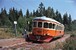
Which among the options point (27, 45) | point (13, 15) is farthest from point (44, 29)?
point (13, 15)

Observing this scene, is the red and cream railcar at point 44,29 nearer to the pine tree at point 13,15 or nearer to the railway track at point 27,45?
the railway track at point 27,45

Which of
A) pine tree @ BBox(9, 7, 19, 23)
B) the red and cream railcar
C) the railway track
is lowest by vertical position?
the railway track

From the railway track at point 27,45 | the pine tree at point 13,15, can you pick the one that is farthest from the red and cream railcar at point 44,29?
the pine tree at point 13,15

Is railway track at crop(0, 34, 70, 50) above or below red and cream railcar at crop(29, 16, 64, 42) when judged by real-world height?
below

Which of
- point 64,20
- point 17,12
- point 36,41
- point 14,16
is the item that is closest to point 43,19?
point 36,41

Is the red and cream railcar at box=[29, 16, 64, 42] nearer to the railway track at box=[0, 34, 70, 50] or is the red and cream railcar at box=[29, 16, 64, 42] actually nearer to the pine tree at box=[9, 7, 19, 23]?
the railway track at box=[0, 34, 70, 50]

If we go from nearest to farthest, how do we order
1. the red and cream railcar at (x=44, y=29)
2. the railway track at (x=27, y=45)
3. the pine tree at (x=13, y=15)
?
the railway track at (x=27, y=45), the red and cream railcar at (x=44, y=29), the pine tree at (x=13, y=15)

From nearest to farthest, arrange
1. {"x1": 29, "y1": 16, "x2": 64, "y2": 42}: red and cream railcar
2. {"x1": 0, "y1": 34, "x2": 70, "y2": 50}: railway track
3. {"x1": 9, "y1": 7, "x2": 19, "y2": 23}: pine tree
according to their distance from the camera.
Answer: {"x1": 0, "y1": 34, "x2": 70, "y2": 50}: railway track
{"x1": 29, "y1": 16, "x2": 64, "y2": 42}: red and cream railcar
{"x1": 9, "y1": 7, "x2": 19, "y2": 23}: pine tree

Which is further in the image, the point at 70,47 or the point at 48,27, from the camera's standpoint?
the point at 48,27

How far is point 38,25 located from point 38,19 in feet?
2.18

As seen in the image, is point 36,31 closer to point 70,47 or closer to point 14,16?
point 70,47

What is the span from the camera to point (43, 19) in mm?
29219

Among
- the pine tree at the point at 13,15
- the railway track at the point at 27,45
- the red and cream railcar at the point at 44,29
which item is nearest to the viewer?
the railway track at the point at 27,45

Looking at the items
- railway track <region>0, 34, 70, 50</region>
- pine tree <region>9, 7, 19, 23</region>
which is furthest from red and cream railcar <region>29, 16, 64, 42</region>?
pine tree <region>9, 7, 19, 23</region>
